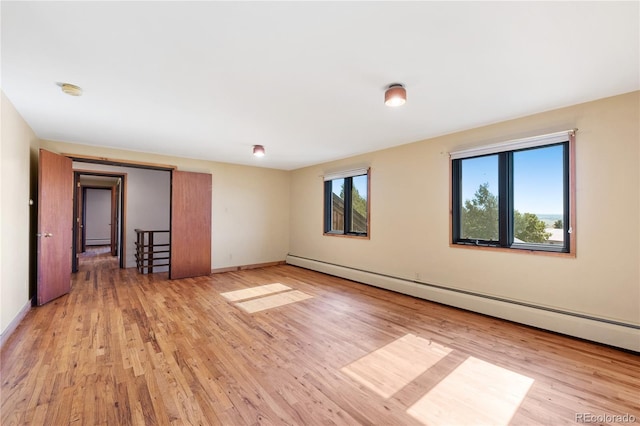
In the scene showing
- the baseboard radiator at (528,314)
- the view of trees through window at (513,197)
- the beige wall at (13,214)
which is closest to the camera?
the baseboard radiator at (528,314)

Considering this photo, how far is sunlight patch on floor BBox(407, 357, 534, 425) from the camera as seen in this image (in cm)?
169

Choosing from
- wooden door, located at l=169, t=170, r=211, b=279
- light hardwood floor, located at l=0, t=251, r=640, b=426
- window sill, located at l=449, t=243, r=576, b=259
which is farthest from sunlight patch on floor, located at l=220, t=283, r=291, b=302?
window sill, located at l=449, t=243, r=576, b=259

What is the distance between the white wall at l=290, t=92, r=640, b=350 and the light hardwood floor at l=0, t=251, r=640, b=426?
467 millimetres

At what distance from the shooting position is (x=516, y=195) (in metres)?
3.33

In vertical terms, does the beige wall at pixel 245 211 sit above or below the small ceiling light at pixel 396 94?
below

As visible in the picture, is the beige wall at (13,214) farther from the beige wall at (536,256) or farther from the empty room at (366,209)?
the beige wall at (536,256)

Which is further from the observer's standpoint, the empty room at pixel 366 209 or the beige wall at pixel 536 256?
the beige wall at pixel 536 256

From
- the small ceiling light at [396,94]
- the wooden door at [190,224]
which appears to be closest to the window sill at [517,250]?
the small ceiling light at [396,94]

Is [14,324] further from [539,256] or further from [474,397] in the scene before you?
[539,256]

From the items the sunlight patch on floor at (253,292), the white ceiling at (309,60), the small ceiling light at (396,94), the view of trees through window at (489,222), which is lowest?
the sunlight patch on floor at (253,292)

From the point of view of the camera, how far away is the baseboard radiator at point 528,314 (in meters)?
2.51

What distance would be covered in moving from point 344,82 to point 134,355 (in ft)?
9.81

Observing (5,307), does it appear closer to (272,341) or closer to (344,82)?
(272,341)

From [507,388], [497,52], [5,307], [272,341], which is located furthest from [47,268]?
[497,52]
